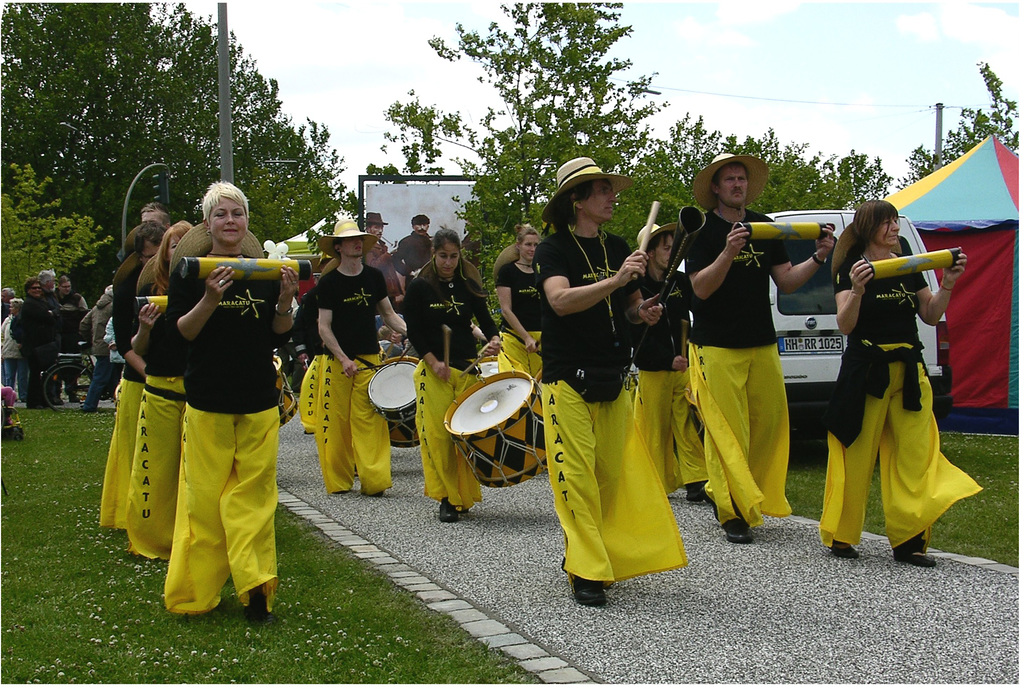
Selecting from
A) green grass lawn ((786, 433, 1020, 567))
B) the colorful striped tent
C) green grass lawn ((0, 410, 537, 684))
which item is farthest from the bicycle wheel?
the colorful striped tent

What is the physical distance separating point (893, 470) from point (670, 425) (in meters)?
2.45

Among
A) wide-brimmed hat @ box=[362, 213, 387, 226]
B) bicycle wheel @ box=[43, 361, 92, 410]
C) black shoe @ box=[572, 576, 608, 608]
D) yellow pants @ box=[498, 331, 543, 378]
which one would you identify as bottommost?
bicycle wheel @ box=[43, 361, 92, 410]

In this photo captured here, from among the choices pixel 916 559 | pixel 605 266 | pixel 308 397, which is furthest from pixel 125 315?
pixel 308 397

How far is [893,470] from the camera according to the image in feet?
20.4

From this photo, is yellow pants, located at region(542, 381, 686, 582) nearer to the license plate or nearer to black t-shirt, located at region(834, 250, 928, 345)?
black t-shirt, located at region(834, 250, 928, 345)

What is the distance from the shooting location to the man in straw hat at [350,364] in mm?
8891

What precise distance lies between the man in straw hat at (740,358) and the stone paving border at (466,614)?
6.65 feet

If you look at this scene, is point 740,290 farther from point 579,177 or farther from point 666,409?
point 666,409

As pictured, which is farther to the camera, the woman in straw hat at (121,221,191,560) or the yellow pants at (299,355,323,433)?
the yellow pants at (299,355,323,433)

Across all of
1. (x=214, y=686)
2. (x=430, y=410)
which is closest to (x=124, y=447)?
(x=430, y=410)

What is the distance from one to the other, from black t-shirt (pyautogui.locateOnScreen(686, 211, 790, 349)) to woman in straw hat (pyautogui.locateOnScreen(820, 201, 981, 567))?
1.85 ft

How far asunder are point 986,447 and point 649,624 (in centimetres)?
734

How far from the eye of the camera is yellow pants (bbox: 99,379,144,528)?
22.4ft

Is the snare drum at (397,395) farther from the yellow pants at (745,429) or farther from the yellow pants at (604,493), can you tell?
the yellow pants at (604,493)
